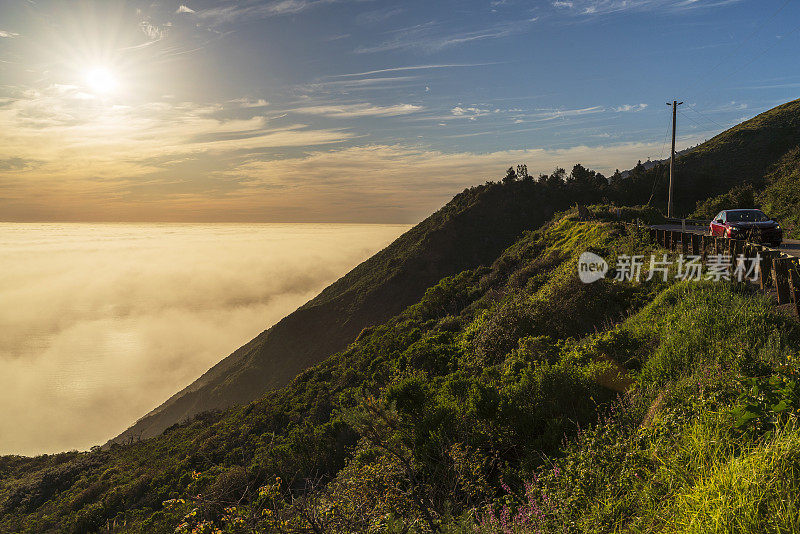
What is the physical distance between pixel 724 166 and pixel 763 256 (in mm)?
60017

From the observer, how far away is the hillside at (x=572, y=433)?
398 cm

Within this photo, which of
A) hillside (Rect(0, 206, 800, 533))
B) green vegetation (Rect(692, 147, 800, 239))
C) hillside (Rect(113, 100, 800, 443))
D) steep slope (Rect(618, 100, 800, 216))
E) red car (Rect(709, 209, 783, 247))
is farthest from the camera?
steep slope (Rect(618, 100, 800, 216))

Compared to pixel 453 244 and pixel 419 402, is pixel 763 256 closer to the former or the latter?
pixel 419 402

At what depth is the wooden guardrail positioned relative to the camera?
8.70 m

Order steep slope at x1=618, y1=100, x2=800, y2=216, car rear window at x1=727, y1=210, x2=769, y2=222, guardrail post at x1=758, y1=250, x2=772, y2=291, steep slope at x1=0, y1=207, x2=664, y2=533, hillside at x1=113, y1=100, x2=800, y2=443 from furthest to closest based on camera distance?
steep slope at x1=618, y1=100, x2=800, y2=216, hillside at x1=113, y1=100, x2=800, y2=443, car rear window at x1=727, y1=210, x2=769, y2=222, guardrail post at x1=758, y1=250, x2=772, y2=291, steep slope at x1=0, y1=207, x2=664, y2=533

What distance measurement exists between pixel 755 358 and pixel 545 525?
14.3 feet

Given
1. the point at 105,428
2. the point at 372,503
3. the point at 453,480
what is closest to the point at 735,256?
the point at 453,480

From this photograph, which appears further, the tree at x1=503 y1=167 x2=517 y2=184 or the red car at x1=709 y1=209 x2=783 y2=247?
the tree at x1=503 y1=167 x2=517 y2=184

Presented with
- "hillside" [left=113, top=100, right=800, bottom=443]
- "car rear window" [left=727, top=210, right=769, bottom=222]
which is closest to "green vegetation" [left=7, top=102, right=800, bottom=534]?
"car rear window" [left=727, top=210, right=769, bottom=222]

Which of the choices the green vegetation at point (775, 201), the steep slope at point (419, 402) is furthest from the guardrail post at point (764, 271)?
the green vegetation at point (775, 201)

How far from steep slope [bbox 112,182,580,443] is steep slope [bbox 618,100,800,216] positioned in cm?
1024

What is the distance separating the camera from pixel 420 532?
479 centimetres

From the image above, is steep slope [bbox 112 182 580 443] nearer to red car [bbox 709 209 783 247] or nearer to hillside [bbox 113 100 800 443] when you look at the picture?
hillside [bbox 113 100 800 443]

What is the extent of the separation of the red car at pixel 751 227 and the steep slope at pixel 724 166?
3218 cm
